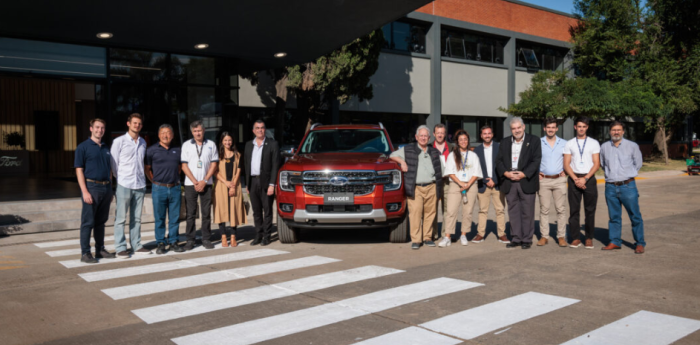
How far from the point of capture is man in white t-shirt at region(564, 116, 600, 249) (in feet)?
28.4

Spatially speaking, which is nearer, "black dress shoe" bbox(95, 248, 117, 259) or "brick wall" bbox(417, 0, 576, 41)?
"black dress shoe" bbox(95, 248, 117, 259)

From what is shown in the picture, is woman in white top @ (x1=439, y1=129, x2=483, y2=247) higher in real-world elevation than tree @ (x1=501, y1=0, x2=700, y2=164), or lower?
lower

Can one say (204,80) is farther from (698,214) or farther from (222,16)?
(698,214)

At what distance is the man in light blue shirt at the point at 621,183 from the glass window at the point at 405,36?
2045 cm

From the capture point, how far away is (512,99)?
35375 mm

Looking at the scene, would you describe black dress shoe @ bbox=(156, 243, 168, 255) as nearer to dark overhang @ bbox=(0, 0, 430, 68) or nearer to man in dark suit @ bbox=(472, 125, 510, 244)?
man in dark suit @ bbox=(472, 125, 510, 244)

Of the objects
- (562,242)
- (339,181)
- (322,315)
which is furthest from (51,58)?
(562,242)

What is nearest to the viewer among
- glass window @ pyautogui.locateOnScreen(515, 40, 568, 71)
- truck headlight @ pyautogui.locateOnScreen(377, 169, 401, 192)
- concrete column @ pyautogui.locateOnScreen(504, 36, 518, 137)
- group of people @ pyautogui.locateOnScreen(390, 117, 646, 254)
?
group of people @ pyautogui.locateOnScreen(390, 117, 646, 254)

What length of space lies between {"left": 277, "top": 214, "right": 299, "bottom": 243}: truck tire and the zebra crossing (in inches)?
55.6

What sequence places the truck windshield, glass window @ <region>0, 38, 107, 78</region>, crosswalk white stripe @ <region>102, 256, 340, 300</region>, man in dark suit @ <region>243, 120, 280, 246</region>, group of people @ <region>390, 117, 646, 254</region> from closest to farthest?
crosswalk white stripe @ <region>102, 256, 340, 300</region>, group of people @ <region>390, 117, 646, 254</region>, man in dark suit @ <region>243, 120, 280, 246</region>, the truck windshield, glass window @ <region>0, 38, 107, 78</region>

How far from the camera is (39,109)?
2488 cm

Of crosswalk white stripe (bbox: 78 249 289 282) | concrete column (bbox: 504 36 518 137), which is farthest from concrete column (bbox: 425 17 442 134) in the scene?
crosswalk white stripe (bbox: 78 249 289 282)

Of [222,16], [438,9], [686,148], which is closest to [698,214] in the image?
[222,16]

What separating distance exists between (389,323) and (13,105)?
24.5 meters
